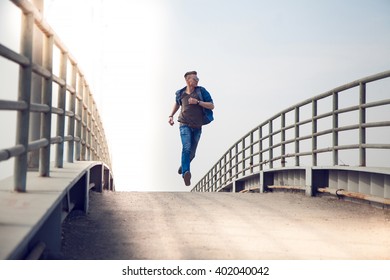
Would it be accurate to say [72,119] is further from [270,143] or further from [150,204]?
[270,143]

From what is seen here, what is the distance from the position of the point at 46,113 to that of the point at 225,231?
6.59 ft

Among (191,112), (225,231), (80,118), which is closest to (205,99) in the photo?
(191,112)

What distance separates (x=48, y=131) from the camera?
4266 mm

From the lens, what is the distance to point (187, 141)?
9.33 meters

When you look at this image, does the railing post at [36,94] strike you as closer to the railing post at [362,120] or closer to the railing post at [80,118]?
the railing post at [80,118]

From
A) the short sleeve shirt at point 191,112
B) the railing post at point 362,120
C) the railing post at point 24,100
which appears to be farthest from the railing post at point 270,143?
the railing post at point 24,100

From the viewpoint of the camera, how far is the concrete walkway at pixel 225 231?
4.16 metres

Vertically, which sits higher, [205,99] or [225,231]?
[205,99]

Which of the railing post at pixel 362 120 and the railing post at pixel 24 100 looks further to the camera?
the railing post at pixel 362 120

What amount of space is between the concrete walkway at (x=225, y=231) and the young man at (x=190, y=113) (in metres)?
2.04

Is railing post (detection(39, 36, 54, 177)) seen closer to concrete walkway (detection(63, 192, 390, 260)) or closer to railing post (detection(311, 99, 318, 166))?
concrete walkway (detection(63, 192, 390, 260))

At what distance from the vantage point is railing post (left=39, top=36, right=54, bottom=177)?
4254mm

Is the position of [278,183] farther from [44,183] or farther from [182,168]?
[44,183]

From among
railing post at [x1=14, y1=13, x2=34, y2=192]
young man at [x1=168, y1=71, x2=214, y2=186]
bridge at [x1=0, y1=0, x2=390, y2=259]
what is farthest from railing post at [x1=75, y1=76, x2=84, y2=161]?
railing post at [x1=14, y1=13, x2=34, y2=192]
